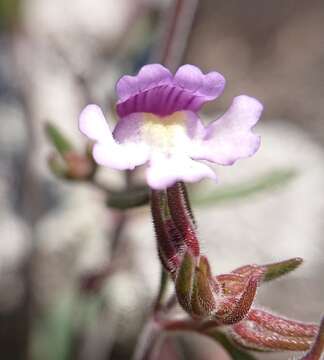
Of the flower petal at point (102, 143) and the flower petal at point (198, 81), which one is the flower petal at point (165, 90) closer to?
the flower petal at point (198, 81)

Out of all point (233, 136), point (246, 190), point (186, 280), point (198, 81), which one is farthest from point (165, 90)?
point (246, 190)

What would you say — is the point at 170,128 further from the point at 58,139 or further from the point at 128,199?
the point at 58,139

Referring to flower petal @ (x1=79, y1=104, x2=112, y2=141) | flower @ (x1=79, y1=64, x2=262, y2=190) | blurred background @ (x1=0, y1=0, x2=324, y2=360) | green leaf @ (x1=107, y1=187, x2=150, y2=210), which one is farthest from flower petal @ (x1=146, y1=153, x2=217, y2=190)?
blurred background @ (x1=0, y1=0, x2=324, y2=360)

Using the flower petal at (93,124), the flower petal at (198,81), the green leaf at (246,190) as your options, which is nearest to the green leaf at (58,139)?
the green leaf at (246,190)

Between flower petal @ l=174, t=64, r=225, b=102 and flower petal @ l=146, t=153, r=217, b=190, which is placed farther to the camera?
flower petal @ l=174, t=64, r=225, b=102

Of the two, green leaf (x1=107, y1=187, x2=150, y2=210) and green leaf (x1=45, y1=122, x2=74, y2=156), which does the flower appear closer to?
green leaf (x1=107, y1=187, x2=150, y2=210)

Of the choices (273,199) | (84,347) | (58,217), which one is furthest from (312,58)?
(84,347)
